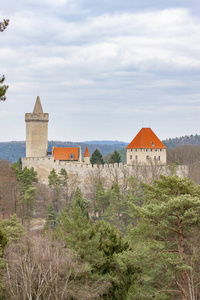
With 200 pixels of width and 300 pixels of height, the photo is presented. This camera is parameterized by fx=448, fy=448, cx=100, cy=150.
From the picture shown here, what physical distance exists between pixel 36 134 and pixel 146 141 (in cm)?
1186

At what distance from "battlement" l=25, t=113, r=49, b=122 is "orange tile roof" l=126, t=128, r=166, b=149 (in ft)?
32.3

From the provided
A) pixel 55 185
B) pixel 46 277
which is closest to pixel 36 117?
pixel 55 185

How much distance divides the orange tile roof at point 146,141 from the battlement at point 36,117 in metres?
9.86

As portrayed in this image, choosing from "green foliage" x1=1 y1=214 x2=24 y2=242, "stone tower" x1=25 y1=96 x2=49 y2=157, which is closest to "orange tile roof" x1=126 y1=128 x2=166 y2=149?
"stone tower" x1=25 y1=96 x2=49 y2=157

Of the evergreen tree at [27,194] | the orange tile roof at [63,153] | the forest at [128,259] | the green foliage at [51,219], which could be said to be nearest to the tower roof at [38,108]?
the orange tile roof at [63,153]

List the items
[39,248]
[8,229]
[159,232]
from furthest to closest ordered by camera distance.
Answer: [8,229] < [39,248] < [159,232]

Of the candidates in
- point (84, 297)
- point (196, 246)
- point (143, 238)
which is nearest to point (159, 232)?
point (143, 238)

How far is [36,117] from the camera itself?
48906mm

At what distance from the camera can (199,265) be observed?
14.4m

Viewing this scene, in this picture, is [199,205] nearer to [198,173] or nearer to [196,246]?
[196,246]

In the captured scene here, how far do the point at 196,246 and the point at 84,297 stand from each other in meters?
4.12

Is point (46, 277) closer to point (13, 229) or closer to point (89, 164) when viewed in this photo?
point (13, 229)

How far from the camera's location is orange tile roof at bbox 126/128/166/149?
47.0 meters

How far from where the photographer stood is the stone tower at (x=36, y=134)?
158 feet
